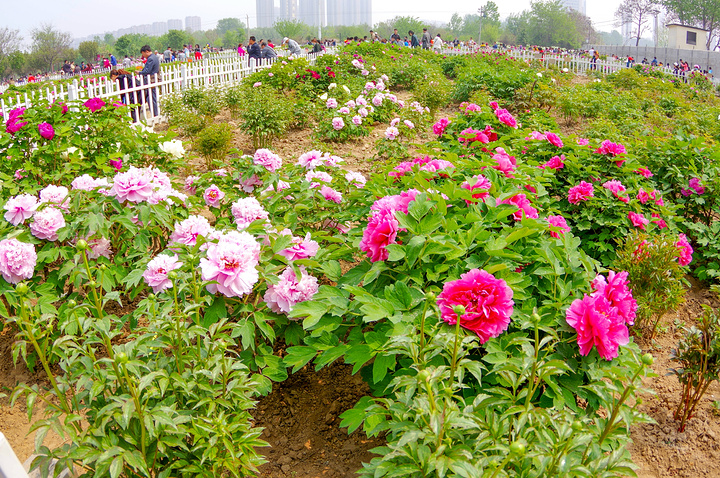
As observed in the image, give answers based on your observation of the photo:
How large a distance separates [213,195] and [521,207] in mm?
1915

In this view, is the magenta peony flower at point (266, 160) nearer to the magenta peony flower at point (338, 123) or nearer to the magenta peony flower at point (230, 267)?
the magenta peony flower at point (230, 267)

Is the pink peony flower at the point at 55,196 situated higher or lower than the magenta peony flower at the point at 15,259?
higher

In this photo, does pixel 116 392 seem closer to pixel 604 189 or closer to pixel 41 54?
pixel 604 189

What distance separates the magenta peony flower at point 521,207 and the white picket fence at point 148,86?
5.80 m

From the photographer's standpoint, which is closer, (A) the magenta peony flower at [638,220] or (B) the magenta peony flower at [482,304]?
(B) the magenta peony flower at [482,304]

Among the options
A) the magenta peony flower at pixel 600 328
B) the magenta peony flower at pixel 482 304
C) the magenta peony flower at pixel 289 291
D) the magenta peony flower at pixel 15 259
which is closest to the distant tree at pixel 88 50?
the magenta peony flower at pixel 15 259

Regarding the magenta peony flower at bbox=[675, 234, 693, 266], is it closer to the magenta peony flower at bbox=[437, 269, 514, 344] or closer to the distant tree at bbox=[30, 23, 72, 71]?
the magenta peony flower at bbox=[437, 269, 514, 344]

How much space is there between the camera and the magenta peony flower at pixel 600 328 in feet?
5.52

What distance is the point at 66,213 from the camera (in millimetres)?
2658

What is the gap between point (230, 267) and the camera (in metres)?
1.94

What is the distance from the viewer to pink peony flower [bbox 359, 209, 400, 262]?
6.60 feet

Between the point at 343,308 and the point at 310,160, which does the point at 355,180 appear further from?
the point at 343,308

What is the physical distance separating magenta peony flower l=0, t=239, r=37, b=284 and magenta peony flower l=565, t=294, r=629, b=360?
2.37m

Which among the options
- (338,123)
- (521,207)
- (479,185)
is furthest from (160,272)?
(338,123)
